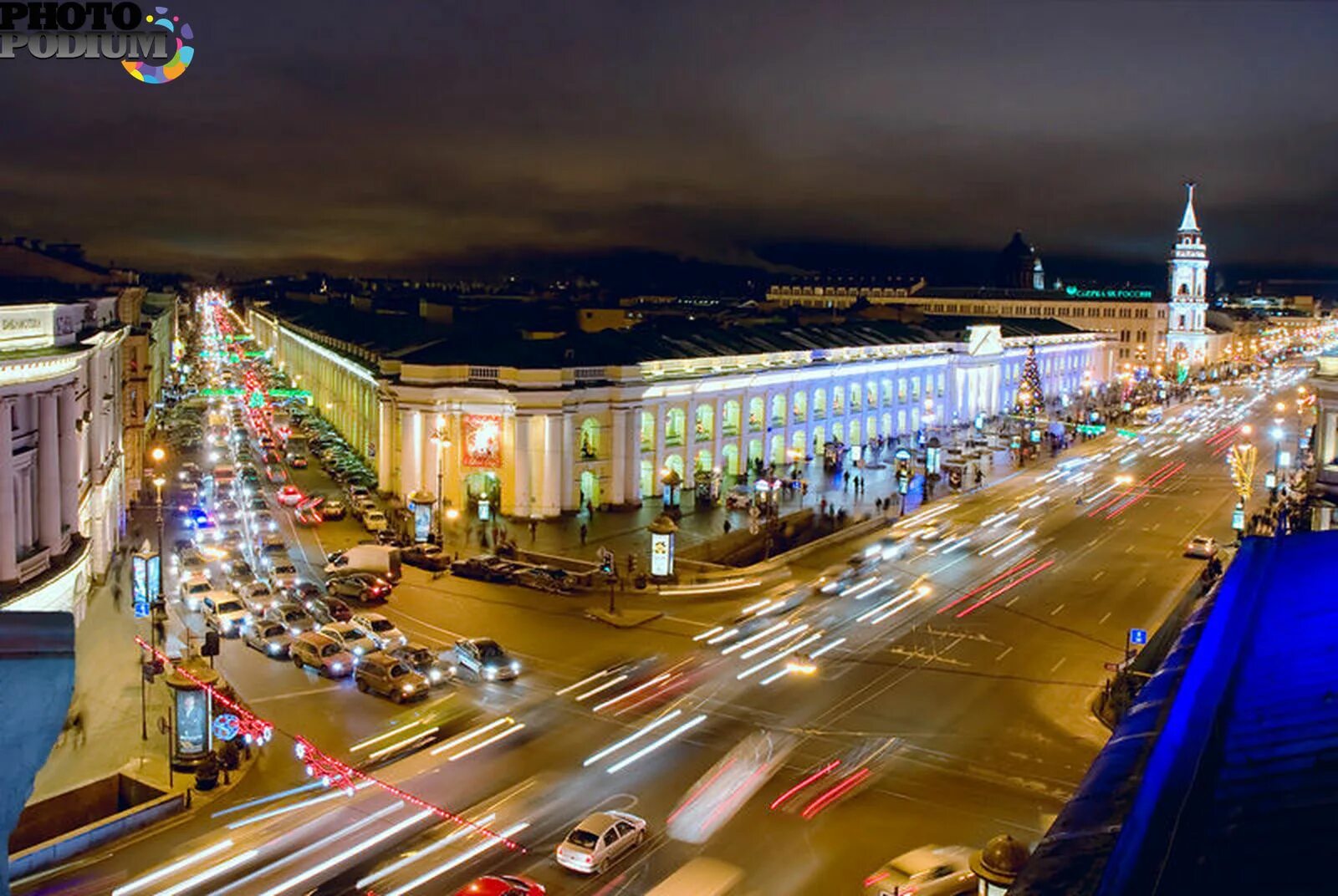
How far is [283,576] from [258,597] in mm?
3055

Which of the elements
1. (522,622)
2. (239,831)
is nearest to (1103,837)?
(239,831)

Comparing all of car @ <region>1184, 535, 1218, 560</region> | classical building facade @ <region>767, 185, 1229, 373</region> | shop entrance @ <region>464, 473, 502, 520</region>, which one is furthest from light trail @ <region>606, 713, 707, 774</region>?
classical building facade @ <region>767, 185, 1229, 373</region>

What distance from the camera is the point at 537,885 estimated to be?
17203mm

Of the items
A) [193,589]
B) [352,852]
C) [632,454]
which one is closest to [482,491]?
[632,454]

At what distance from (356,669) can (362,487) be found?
28522mm

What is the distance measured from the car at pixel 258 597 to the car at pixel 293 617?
0.67 m

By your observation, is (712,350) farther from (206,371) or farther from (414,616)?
(206,371)

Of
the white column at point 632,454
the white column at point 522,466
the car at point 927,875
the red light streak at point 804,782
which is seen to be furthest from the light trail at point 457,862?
the white column at point 632,454

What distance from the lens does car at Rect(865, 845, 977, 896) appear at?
17.1 m

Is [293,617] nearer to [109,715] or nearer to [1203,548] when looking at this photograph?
[109,715]

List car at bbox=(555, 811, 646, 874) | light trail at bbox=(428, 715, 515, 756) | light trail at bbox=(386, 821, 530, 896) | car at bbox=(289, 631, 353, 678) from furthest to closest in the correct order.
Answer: car at bbox=(289, 631, 353, 678) < light trail at bbox=(428, 715, 515, 756) < car at bbox=(555, 811, 646, 874) < light trail at bbox=(386, 821, 530, 896)

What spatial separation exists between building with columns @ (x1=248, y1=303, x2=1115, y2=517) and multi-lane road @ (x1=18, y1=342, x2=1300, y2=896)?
10909 millimetres

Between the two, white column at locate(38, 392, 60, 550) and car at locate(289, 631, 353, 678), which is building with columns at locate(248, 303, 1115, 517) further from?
white column at locate(38, 392, 60, 550)

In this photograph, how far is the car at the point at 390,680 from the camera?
2648cm
